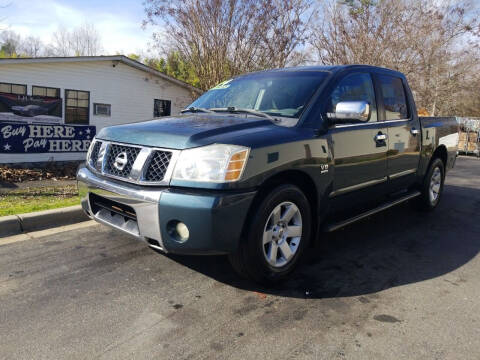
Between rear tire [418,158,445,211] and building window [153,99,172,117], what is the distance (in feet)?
38.4

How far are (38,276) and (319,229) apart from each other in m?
2.48

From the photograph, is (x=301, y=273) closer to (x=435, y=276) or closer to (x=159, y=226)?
(x=435, y=276)

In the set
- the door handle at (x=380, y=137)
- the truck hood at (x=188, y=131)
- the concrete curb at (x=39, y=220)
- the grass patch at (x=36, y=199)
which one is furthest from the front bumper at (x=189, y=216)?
the grass patch at (x=36, y=199)

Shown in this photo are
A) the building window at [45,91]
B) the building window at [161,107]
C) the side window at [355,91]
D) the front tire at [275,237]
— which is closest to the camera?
the front tire at [275,237]

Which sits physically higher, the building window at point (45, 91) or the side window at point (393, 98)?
the building window at point (45, 91)

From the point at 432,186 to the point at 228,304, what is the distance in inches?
169

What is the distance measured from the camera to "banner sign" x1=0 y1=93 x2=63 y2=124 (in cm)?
1140

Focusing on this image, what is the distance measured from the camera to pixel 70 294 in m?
3.04

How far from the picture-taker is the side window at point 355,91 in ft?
12.3

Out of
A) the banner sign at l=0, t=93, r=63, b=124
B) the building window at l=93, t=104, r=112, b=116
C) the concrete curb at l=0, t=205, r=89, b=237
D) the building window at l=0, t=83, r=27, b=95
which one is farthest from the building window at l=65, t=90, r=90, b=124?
the concrete curb at l=0, t=205, r=89, b=237

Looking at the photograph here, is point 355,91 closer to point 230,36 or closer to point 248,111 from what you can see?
point 248,111

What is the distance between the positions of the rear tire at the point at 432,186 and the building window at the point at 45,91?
11509mm

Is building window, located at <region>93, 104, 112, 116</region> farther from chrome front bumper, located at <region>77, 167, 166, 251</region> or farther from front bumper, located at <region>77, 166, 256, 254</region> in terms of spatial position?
front bumper, located at <region>77, 166, 256, 254</region>

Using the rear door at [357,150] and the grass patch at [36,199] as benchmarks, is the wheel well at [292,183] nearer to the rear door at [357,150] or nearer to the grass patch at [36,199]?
the rear door at [357,150]
